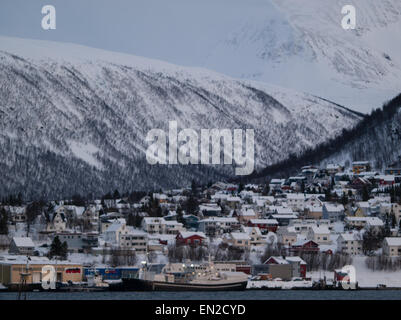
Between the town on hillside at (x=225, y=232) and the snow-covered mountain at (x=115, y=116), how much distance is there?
420 centimetres

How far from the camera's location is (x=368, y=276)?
32.8 meters

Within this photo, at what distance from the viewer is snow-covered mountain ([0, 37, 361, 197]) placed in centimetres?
5388

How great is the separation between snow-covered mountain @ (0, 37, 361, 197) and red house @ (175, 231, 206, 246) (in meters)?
13.0

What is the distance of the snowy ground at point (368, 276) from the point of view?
3180 cm

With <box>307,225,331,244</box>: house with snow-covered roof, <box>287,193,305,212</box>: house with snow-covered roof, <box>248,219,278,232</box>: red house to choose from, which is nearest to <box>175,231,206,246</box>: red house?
<box>307,225,331,244</box>: house with snow-covered roof

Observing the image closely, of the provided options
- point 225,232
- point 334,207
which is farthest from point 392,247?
point 334,207

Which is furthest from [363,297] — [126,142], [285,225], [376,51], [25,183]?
[376,51]

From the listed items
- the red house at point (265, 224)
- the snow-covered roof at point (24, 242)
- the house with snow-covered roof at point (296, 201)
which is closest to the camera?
the snow-covered roof at point (24, 242)

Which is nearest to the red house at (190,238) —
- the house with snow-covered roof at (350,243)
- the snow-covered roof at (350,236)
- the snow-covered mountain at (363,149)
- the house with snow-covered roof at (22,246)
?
the house with snow-covered roof at (350,243)

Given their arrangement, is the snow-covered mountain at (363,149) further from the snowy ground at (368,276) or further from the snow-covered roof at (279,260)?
the snow-covered roof at (279,260)

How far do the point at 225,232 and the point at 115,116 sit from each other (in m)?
28.0

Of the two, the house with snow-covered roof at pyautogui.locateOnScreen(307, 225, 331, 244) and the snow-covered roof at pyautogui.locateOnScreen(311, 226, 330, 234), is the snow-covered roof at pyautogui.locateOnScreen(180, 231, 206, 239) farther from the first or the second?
the snow-covered roof at pyautogui.locateOnScreen(311, 226, 330, 234)

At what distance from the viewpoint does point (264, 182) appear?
54.3 metres
